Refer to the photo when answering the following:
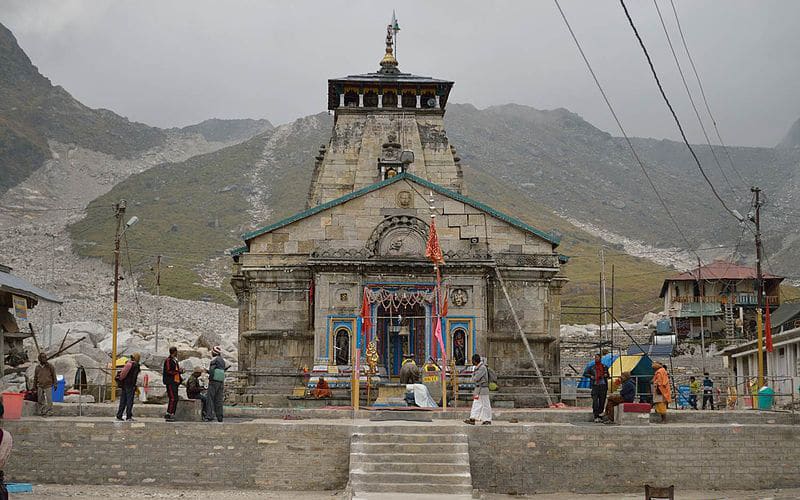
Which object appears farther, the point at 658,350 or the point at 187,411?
the point at 658,350

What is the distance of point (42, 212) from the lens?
591 feet

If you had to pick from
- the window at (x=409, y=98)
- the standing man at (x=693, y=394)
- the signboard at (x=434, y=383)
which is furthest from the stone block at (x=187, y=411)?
the window at (x=409, y=98)

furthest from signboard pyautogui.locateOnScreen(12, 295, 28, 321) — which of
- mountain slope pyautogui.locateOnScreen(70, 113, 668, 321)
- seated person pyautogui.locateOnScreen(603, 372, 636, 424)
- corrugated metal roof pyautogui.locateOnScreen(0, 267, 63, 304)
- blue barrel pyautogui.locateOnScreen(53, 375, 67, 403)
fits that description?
mountain slope pyautogui.locateOnScreen(70, 113, 668, 321)

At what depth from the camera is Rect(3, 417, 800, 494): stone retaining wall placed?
24.2 metres

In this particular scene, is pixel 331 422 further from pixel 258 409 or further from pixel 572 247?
pixel 572 247

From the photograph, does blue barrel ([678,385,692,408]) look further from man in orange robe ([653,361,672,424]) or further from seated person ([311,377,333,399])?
seated person ([311,377,333,399])

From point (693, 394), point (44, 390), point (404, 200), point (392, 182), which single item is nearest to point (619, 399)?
point (693, 394)

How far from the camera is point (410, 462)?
23.0 meters

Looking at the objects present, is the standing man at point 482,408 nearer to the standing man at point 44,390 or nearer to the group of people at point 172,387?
the group of people at point 172,387

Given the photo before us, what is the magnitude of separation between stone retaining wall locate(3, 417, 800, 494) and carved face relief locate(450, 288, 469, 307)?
14.2 metres

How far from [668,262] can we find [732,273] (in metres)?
97.4

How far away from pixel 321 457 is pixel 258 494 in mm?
1694

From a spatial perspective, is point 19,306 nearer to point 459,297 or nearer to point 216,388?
point 216,388

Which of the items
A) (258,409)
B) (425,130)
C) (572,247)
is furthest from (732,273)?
(572,247)
